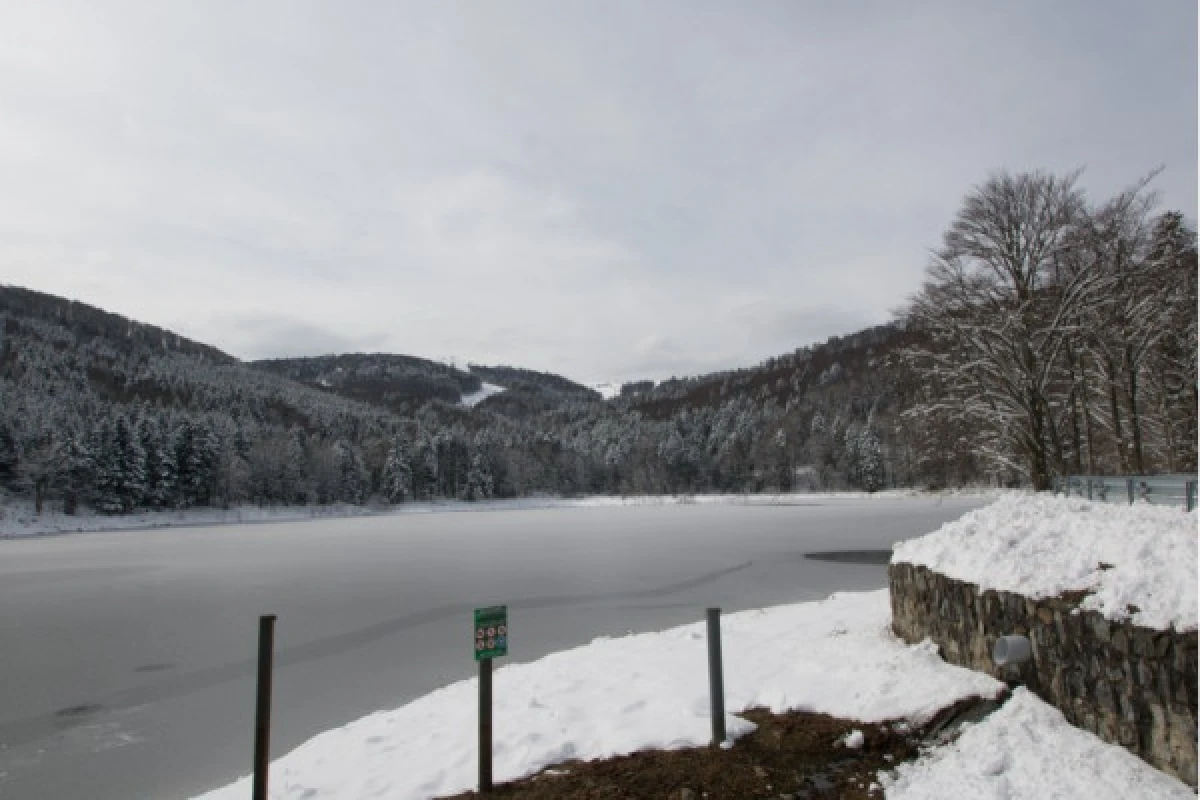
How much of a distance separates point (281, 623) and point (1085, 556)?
13883 mm

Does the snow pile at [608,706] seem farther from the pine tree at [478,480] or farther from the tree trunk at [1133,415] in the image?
the pine tree at [478,480]

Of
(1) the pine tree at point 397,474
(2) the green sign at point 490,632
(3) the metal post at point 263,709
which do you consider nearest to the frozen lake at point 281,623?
(3) the metal post at point 263,709

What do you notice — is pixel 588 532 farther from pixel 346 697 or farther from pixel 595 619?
pixel 346 697

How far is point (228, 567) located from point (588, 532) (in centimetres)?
1861

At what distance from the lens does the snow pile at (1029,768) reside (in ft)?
14.4

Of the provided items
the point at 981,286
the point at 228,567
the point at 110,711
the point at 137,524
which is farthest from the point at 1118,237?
the point at 137,524

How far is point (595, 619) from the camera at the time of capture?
46.6 feet

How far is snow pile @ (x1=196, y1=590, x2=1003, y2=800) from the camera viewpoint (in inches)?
224

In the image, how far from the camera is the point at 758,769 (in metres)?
4.87

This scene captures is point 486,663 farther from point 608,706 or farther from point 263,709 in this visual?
point 608,706

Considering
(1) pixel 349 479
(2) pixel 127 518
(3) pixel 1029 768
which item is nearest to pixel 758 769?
(3) pixel 1029 768

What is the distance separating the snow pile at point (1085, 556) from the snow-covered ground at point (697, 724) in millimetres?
886

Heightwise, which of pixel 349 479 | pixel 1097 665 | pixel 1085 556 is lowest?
pixel 349 479

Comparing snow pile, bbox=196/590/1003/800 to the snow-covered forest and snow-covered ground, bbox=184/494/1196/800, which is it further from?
the snow-covered forest
